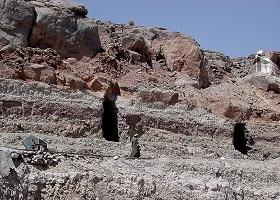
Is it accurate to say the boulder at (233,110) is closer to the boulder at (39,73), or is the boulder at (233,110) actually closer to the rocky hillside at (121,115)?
the rocky hillside at (121,115)

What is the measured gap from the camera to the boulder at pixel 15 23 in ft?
99.0

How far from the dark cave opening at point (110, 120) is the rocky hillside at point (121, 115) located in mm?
270

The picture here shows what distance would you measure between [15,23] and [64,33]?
2515 mm

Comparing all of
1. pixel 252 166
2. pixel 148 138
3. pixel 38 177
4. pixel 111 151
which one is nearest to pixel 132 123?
pixel 148 138

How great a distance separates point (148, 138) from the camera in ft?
106

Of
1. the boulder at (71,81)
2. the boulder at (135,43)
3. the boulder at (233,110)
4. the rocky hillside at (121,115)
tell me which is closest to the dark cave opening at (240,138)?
the rocky hillside at (121,115)

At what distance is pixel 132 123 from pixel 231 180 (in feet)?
22.7

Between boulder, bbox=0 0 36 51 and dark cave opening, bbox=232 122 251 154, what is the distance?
12897 millimetres

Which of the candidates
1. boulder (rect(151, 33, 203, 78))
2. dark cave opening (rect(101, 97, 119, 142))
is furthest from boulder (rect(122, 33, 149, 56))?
dark cave opening (rect(101, 97, 119, 142))

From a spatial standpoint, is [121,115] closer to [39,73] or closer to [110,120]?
[110,120]

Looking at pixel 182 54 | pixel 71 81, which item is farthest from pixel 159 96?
pixel 182 54

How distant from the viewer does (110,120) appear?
107 feet

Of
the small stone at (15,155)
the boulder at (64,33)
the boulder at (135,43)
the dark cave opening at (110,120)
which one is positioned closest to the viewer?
the small stone at (15,155)

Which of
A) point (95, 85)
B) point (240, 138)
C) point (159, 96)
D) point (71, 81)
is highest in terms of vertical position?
point (71, 81)
